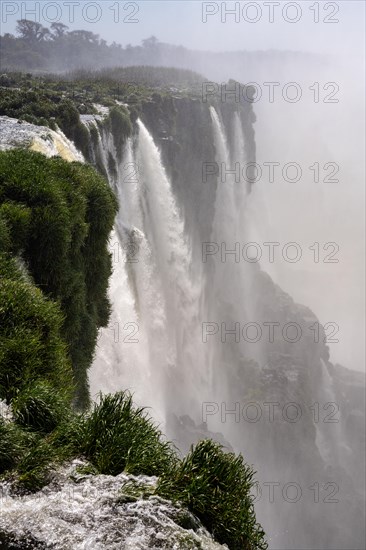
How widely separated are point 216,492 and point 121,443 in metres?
0.96

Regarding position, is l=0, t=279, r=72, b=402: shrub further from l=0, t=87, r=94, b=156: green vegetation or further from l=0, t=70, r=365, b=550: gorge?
l=0, t=87, r=94, b=156: green vegetation

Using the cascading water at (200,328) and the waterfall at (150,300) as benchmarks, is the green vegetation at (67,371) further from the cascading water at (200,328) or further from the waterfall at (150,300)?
the cascading water at (200,328)

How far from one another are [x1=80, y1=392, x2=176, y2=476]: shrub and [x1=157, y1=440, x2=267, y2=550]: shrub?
0.21 m

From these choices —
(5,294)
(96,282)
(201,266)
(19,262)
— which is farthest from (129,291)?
(201,266)

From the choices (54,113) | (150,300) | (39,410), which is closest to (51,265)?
(39,410)

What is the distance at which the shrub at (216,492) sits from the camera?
14.0 ft

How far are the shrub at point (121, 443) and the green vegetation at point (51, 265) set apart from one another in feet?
4.11

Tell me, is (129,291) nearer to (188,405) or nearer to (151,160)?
(151,160)

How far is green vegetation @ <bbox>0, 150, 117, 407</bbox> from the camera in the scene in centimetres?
641

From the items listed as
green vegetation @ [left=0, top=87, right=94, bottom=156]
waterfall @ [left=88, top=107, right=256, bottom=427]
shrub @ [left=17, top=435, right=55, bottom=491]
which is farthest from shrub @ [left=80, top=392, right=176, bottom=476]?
green vegetation @ [left=0, top=87, right=94, bottom=156]

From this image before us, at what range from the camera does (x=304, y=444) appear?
124ft

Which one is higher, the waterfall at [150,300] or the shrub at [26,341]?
the waterfall at [150,300]

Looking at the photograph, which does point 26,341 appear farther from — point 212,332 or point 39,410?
point 212,332

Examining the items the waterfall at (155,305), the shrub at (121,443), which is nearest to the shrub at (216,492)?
the shrub at (121,443)
